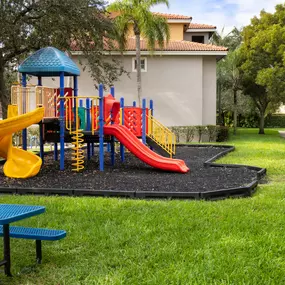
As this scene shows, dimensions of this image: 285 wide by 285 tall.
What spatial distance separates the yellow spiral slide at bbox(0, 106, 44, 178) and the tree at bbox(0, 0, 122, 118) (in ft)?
13.2

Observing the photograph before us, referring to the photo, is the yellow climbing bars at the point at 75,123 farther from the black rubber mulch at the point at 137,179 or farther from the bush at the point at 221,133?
the bush at the point at 221,133

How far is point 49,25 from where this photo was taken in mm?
14281

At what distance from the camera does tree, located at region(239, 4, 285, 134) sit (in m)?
25.9

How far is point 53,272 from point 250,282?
6.03ft

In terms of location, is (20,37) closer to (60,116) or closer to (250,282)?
(60,116)

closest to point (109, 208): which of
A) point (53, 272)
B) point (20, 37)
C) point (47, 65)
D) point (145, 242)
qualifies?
point (145, 242)

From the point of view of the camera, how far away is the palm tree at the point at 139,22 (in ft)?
72.9

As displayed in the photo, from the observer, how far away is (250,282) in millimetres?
3717

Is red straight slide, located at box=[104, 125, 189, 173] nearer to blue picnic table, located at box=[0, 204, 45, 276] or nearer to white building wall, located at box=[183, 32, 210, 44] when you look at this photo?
blue picnic table, located at box=[0, 204, 45, 276]

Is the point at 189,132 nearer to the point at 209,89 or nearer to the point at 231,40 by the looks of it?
the point at 209,89

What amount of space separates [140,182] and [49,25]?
767 centimetres

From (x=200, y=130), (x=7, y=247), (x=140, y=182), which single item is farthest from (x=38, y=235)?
(x=200, y=130)

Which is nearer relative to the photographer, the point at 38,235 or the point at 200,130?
the point at 38,235

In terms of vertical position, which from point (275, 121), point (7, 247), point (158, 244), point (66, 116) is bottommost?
point (275, 121)
